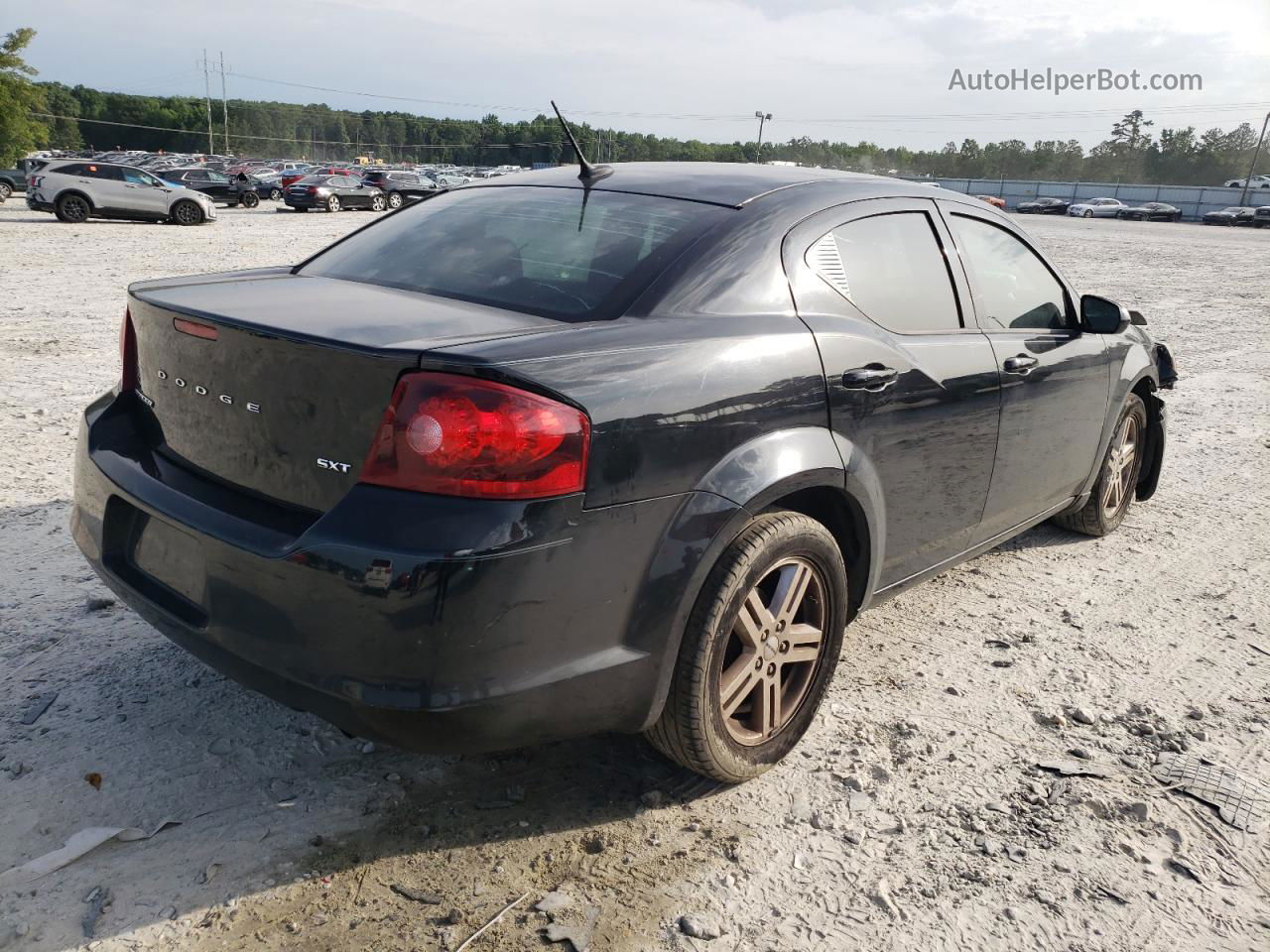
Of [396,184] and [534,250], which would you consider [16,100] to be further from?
[534,250]

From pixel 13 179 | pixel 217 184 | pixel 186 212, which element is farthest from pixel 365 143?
pixel 186 212

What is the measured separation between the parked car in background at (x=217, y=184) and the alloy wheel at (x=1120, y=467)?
108ft

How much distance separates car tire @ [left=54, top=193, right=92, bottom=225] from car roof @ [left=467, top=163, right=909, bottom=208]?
24189mm

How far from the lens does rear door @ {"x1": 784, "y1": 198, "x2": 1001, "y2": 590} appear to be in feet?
9.52

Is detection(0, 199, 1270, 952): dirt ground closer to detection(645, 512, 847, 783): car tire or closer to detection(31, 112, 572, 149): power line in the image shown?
detection(645, 512, 847, 783): car tire

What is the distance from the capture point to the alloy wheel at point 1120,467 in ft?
15.7

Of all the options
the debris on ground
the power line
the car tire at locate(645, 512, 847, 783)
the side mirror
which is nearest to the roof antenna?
the car tire at locate(645, 512, 847, 783)

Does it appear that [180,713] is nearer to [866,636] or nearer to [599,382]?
[599,382]

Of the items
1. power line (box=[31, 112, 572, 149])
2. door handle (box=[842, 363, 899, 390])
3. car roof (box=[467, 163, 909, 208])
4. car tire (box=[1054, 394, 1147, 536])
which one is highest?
power line (box=[31, 112, 572, 149])

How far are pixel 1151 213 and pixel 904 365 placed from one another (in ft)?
237

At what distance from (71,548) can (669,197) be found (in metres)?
2.96

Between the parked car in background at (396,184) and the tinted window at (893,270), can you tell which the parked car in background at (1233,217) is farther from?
the tinted window at (893,270)

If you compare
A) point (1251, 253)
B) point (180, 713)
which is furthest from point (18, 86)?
point (180, 713)

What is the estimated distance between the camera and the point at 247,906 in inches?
88.5
